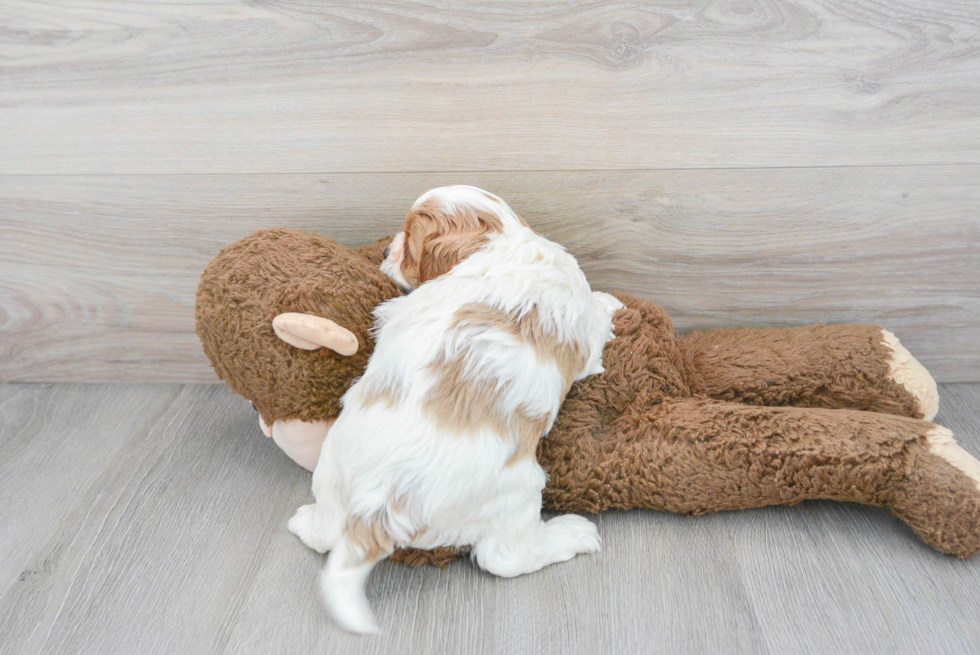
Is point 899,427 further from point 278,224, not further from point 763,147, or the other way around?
point 278,224

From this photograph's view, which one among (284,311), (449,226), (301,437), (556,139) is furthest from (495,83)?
(301,437)

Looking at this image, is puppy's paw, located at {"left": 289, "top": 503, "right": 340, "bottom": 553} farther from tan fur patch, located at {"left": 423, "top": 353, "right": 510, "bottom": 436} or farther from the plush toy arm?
the plush toy arm

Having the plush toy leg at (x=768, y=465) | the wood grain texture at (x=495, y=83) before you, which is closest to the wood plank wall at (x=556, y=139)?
the wood grain texture at (x=495, y=83)

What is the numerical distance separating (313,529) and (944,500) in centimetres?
95

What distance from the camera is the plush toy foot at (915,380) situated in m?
1.26

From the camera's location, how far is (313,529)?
1115 millimetres

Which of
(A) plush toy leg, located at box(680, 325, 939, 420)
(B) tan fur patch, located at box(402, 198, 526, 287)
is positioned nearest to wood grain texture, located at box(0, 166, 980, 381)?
(A) plush toy leg, located at box(680, 325, 939, 420)

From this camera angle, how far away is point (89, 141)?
134 cm

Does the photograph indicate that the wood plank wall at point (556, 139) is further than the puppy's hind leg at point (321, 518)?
Yes

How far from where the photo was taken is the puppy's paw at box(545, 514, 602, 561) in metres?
1.08

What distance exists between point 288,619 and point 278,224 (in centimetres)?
73

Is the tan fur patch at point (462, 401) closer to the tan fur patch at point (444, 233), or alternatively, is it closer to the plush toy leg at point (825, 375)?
the tan fur patch at point (444, 233)

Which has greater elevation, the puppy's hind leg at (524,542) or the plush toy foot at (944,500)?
the plush toy foot at (944,500)

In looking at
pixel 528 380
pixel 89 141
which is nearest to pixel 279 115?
pixel 89 141
